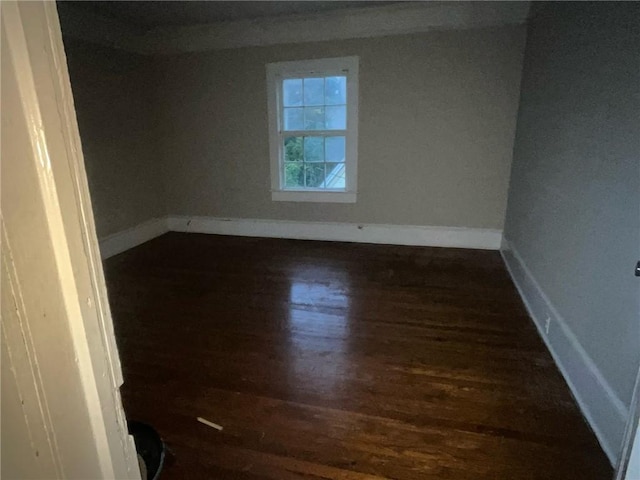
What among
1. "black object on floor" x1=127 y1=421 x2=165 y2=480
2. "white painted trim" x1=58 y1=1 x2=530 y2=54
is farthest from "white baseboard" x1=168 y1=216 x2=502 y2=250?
"black object on floor" x1=127 y1=421 x2=165 y2=480

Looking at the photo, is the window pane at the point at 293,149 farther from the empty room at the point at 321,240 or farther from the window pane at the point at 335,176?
the window pane at the point at 335,176

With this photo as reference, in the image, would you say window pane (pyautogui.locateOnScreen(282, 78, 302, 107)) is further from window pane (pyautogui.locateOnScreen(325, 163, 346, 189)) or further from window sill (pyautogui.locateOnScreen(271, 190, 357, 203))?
window sill (pyautogui.locateOnScreen(271, 190, 357, 203))

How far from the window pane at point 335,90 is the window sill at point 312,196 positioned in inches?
38.1

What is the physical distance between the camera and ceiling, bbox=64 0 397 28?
3830 mm

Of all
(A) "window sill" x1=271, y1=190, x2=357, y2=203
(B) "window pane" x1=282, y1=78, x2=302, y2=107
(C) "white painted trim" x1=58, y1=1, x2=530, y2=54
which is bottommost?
(A) "window sill" x1=271, y1=190, x2=357, y2=203

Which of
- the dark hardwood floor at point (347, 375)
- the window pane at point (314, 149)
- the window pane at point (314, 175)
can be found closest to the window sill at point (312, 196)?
the window pane at point (314, 175)

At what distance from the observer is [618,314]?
1708 millimetres

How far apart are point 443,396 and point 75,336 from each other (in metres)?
1.86

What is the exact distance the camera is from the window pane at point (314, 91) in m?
4.48

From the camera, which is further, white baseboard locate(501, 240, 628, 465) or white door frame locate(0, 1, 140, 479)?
white baseboard locate(501, 240, 628, 465)

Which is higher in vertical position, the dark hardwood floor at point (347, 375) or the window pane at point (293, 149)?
the window pane at point (293, 149)

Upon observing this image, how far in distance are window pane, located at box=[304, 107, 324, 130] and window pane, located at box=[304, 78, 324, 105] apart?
72mm

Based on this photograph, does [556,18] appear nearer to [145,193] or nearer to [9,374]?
[9,374]

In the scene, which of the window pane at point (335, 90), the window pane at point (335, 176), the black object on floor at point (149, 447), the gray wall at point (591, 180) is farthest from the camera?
the window pane at point (335, 176)
